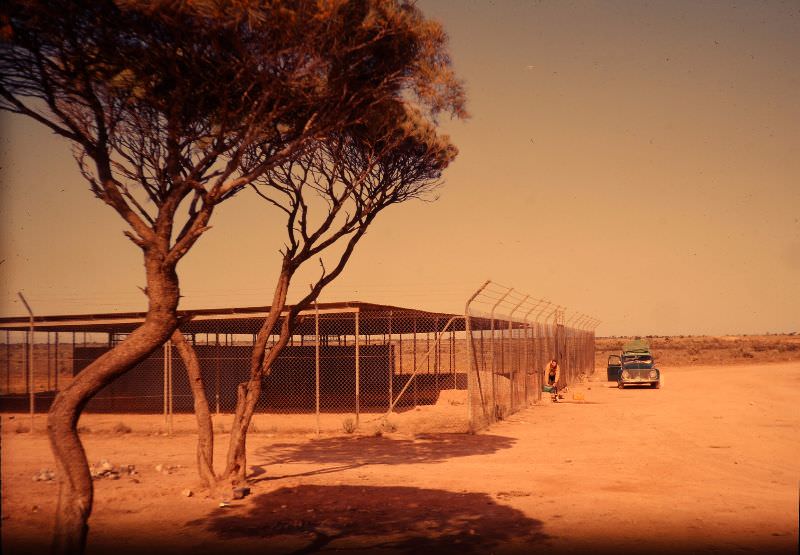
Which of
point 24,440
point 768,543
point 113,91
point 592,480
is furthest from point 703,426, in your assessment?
point 24,440

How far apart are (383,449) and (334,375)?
65.2 feet

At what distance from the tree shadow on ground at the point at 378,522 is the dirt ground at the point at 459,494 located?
3 cm

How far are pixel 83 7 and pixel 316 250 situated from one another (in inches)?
206

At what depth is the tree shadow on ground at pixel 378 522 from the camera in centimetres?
748

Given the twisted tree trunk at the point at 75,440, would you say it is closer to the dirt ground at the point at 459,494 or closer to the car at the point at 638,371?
the dirt ground at the point at 459,494

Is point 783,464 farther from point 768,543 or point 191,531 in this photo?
point 191,531

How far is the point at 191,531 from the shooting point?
8.28 m

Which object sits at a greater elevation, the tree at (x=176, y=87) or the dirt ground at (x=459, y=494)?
the tree at (x=176, y=87)

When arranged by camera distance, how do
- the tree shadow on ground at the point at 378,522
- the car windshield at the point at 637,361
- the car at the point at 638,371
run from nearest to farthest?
the tree shadow on ground at the point at 378,522 → the car at the point at 638,371 → the car windshield at the point at 637,361

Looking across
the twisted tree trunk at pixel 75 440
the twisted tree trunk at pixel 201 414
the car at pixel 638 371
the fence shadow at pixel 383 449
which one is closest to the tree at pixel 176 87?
the twisted tree trunk at pixel 75 440

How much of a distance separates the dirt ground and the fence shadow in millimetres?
43

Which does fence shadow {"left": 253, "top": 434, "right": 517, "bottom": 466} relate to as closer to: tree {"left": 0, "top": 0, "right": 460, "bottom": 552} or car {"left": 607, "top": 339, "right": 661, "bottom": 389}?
tree {"left": 0, "top": 0, "right": 460, "bottom": 552}

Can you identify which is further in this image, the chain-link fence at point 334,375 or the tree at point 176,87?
the chain-link fence at point 334,375

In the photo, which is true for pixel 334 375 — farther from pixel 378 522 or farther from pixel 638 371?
pixel 378 522
